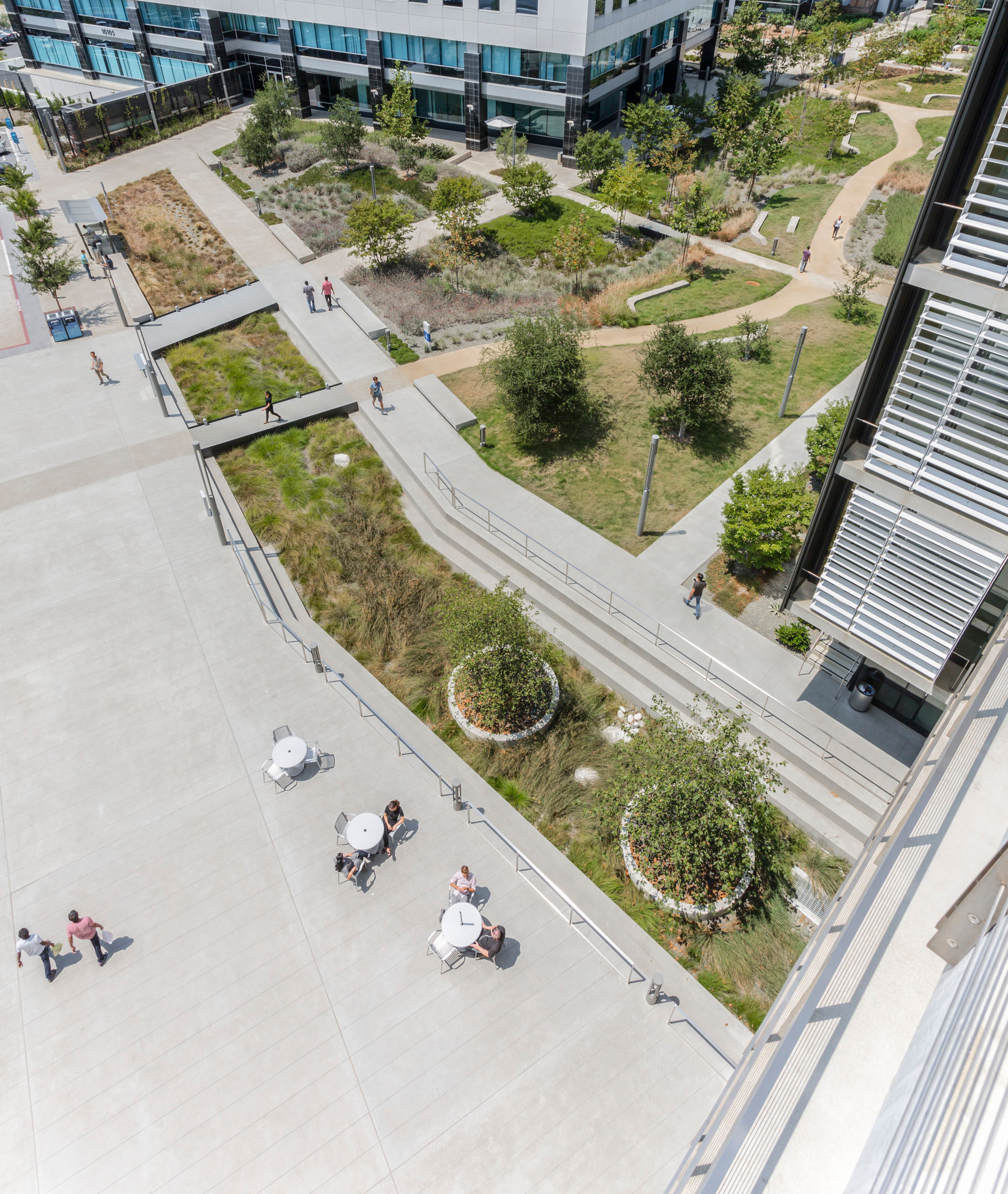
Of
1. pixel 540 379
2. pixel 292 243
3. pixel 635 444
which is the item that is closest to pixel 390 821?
A: pixel 540 379

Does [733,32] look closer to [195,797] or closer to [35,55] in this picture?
[35,55]

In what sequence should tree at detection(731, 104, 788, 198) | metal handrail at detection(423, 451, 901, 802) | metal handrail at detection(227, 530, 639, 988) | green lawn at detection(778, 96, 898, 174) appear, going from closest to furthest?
1. metal handrail at detection(227, 530, 639, 988)
2. metal handrail at detection(423, 451, 901, 802)
3. tree at detection(731, 104, 788, 198)
4. green lawn at detection(778, 96, 898, 174)

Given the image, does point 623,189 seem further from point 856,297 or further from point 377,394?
point 377,394

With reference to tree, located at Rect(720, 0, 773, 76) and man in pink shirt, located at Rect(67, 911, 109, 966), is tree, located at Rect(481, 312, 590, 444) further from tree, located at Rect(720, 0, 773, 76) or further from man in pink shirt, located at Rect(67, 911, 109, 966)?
tree, located at Rect(720, 0, 773, 76)

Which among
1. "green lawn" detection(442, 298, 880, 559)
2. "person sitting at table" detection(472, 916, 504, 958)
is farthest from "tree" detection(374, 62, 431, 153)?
"person sitting at table" detection(472, 916, 504, 958)

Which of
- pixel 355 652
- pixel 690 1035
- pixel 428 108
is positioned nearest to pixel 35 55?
A: pixel 428 108
